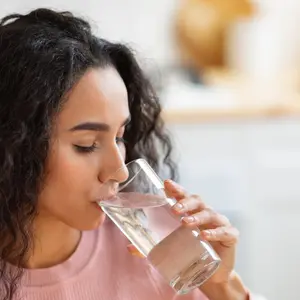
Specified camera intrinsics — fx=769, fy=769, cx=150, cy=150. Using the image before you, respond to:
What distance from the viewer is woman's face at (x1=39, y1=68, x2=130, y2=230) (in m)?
1.18

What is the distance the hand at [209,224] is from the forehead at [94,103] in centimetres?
14

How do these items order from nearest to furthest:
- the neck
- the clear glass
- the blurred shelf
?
the clear glass, the neck, the blurred shelf

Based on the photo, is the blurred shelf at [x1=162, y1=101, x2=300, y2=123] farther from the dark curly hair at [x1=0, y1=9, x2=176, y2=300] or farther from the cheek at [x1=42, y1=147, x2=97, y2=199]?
the cheek at [x1=42, y1=147, x2=97, y2=199]

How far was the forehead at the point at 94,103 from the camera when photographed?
3.86 ft

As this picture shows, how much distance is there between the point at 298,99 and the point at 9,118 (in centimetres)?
165

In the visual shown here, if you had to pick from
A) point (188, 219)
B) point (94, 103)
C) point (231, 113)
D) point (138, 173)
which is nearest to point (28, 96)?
point (94, 103)

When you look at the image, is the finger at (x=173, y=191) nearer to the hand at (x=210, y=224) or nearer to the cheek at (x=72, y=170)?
the hand at (x=210, y=224)

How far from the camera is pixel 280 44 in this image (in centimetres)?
315

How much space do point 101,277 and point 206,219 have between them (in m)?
0.24

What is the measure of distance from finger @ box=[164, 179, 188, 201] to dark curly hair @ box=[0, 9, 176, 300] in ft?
0.64

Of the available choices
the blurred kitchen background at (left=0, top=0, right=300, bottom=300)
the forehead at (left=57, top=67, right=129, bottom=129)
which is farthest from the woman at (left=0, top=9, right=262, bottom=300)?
the blurred kitchen background at (left=0, top=0, right=300, bottom=300)

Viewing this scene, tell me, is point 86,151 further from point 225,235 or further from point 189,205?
point 225,235

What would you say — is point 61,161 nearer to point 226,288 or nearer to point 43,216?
point 43,216

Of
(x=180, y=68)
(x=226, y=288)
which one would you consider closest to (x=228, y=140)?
(x=180, y=68)
